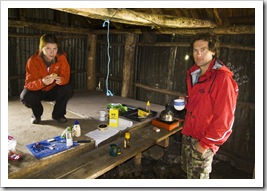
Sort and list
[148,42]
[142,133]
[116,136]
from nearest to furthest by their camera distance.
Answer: [116,136] → [142,133] → [148,42]

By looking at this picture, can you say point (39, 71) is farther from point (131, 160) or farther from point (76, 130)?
point (131, 160)

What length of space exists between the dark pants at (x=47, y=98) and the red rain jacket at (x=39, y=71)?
→ 0.31ft

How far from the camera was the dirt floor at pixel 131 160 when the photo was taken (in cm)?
384

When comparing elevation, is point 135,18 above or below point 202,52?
above

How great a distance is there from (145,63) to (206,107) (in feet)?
14.7

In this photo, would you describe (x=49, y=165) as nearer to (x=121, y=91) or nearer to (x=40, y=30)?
(x=121, y=91)

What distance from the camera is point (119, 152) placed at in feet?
11.3

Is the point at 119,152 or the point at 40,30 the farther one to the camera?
the point at 40,30

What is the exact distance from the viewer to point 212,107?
2.57 meters

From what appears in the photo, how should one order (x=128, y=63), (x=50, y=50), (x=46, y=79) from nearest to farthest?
(x=46, y=79) → (x=50, y=50) → (x=128, y=63)

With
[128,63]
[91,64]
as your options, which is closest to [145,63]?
[128,63]

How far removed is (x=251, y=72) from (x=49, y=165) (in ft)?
15.0

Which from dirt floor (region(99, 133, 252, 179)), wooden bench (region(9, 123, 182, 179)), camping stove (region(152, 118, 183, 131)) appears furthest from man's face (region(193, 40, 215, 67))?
dirt floor (region(99, 133, 252, 179))

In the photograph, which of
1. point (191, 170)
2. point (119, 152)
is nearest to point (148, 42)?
point (119, 152)
